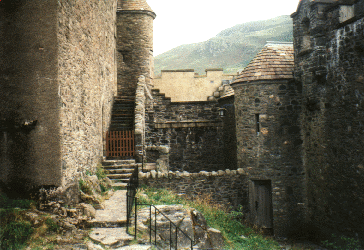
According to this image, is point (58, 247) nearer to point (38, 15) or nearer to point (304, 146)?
point (38, 15)

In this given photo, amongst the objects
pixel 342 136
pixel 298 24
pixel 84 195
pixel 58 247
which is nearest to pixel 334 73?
pixel 342 136

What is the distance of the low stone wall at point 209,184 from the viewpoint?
12.6 metres

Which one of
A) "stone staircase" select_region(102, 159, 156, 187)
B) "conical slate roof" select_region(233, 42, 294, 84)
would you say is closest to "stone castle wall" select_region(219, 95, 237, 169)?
"conical slate roof" select_region(233, 42, 294, 84)

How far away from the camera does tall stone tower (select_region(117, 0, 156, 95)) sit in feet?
64.6

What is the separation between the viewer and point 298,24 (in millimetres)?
13336

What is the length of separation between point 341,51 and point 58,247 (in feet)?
33.2

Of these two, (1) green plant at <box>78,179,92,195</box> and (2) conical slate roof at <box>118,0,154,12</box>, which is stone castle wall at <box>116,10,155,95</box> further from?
(1) green plant at <box>78,179,92,195</box>

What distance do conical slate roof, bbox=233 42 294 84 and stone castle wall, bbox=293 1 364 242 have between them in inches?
25.4

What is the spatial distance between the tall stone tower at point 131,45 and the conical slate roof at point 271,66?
7569mm

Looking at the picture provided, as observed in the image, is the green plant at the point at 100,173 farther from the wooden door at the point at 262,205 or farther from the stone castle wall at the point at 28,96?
the wooden door at the point at 262,205

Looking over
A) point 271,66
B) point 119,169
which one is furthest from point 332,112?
point 119,169

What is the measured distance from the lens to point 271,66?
1392 centimetres

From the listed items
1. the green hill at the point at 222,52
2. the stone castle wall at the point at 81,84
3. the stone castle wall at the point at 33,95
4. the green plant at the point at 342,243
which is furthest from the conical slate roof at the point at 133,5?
the green hill at the point at 222,52

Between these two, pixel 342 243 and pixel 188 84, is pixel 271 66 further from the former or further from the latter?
pixel 188 84
